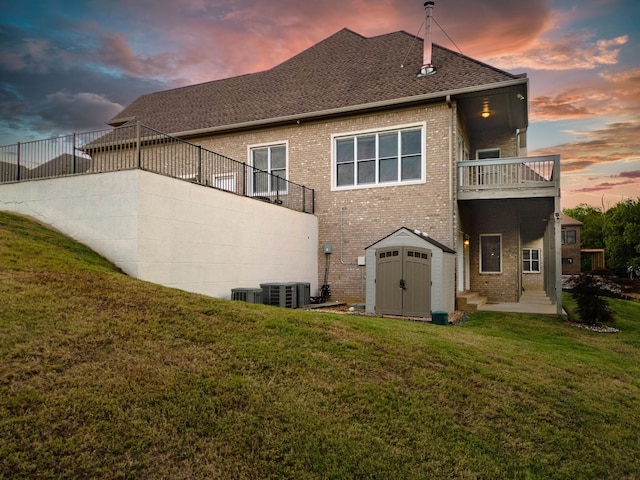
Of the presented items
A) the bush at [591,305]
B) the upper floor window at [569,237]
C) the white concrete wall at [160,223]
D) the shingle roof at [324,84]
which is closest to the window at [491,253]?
the bush at [591,305]

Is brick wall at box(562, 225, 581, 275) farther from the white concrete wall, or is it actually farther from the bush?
the white concrete wall

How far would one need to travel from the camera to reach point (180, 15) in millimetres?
13703

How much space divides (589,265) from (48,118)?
200 ft

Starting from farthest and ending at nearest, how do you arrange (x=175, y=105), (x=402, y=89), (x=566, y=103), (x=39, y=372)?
(x=175, y=105) < (x=566, y=103) < (x=402, y=89) < (x=39, y=372)

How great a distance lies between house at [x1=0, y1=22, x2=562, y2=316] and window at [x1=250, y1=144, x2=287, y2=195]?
0.04 metres

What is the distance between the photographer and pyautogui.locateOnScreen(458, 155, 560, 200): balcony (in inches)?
520

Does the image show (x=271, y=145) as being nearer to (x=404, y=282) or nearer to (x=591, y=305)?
(x=404, y=282)

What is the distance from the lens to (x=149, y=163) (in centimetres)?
1576

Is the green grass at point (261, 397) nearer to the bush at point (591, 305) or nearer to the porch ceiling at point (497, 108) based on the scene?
the bush at point (591, 305)

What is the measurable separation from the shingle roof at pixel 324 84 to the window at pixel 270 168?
1.21 m

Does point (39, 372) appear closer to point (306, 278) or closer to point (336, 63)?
point (306, 278)

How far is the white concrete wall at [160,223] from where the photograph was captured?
29.8ft


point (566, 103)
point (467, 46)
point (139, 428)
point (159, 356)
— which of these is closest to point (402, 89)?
point (467, 46)

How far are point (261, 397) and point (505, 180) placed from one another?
1331 centimetres
